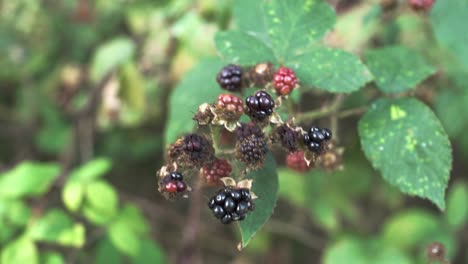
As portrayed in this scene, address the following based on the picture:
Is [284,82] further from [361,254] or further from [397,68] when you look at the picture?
[361,254]

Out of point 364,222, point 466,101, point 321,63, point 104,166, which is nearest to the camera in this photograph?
point 321,63

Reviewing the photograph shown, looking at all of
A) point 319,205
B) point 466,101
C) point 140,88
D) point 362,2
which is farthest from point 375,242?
point 140,88

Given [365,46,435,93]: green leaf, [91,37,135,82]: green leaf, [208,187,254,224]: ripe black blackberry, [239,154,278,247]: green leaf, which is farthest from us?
[91,37,135,82]: green leaf

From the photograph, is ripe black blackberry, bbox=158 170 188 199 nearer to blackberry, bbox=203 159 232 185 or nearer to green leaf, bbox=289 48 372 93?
blackberry, bbox=203 159 232 185

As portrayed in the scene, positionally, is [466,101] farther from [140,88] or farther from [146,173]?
[146,173]

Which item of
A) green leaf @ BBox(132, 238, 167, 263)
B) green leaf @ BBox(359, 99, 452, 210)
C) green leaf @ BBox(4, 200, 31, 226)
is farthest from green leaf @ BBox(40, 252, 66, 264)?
green leaf @ BBox(359, 99, 452, 210)

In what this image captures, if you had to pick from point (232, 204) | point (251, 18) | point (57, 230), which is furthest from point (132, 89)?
point (232, 204)

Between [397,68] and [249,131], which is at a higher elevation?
[249,131]
